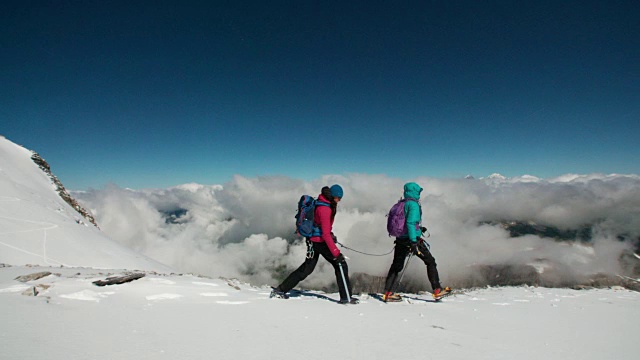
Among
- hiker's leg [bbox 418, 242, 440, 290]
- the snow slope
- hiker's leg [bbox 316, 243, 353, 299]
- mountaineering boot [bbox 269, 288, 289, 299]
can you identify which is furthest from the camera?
the snow slope

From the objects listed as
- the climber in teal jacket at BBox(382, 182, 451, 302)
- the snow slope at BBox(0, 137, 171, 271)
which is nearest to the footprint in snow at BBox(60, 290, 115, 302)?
the climber in teal jacket at BBox(382, 182, 451, 302)

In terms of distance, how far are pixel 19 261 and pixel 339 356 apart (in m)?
18.6

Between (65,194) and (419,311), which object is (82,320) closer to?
(419,311)

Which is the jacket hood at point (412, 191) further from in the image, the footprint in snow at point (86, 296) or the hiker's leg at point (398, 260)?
the footprint in snow at point (86, 296)


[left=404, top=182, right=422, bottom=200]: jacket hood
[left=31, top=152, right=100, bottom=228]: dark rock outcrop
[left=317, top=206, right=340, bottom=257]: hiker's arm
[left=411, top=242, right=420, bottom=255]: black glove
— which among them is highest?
[left=31, top=152, right=100, bottom=228]: dark rock outcrop

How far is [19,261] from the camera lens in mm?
14492

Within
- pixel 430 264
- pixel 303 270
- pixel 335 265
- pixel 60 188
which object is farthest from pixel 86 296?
pixel 60 188

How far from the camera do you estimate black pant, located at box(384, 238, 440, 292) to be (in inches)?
335

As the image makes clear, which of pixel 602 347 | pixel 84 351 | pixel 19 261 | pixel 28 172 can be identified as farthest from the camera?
pixel 28 172

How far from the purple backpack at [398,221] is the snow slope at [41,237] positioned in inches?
687

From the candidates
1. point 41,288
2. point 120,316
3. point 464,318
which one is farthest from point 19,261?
point 464,318

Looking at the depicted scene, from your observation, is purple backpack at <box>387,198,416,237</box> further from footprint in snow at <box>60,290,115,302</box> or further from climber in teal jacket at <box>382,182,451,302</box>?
footprint in snow at <box>60,290,115,302</box>

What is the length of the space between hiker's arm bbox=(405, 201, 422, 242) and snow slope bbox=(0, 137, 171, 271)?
18032mm

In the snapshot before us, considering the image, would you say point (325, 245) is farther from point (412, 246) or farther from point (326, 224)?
point (412, 246)
